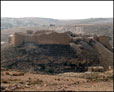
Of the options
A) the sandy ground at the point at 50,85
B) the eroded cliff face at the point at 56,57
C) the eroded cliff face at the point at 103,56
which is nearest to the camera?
the sandy ground at the point at 50,85

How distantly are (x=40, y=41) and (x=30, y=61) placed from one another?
286cm

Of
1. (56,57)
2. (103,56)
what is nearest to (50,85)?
(56,57)

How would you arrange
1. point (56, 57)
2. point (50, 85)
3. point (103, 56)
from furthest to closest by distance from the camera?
1. point (103, 56)
2. point (56, 57)
3. point (50, 85)

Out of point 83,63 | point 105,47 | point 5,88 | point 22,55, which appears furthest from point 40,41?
point 5,88

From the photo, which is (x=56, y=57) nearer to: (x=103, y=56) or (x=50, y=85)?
(x=103, y=56)

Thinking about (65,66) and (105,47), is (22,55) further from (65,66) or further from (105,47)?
(105,47)

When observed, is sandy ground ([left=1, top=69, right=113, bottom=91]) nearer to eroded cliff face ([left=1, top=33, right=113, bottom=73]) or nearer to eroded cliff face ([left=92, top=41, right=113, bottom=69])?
eroded cliff face ([left=1, top=33, right=113, bottom=73])

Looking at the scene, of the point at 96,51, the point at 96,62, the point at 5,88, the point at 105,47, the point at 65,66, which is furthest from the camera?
the point at 105,47

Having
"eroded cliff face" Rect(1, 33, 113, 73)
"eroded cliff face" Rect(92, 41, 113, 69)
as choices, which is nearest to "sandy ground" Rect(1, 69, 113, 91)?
"eroded cliff face" Rect(1, 33, 113, 73)

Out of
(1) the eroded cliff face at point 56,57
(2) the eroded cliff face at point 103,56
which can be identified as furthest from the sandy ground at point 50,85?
(2) the eroded cliff face at point 103,56

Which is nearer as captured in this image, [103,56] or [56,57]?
[56,57]

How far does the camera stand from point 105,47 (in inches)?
1233

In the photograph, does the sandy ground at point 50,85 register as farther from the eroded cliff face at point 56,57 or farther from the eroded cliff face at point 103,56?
the eroded cliff face at point 103,56

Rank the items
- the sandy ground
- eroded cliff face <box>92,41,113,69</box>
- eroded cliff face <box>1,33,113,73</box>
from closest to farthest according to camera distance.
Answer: the sandy ground < eroded cliff face <box>1,33,113,73</box> < eroded cliff face <box>92,41,113,69</box>
